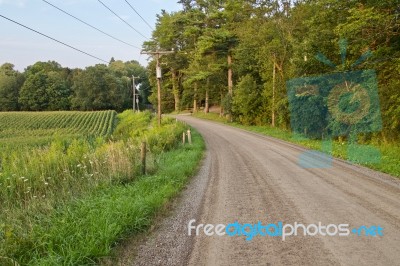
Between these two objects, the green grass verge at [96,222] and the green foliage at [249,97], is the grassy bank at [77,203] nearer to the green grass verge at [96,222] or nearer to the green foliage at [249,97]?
the green grass verge at [96,222]

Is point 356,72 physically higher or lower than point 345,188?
higher

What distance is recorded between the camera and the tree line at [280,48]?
→ 1407cm

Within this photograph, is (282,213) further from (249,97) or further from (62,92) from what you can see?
(62,92)

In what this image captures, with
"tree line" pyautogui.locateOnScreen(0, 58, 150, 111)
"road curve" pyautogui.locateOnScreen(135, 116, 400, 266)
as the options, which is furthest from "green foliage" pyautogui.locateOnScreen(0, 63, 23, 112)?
"road curve" pyautogui.locateOnScreen(135, 116, 400, 266)

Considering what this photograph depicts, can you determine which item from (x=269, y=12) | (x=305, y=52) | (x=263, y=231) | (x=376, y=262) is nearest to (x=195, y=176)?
(x=263, y=231)

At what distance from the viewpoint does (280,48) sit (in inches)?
1049

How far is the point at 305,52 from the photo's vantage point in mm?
19453

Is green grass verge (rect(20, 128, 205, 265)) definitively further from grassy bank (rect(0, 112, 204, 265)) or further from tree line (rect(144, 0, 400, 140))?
tree line (rect(144, 0, 400, 140))

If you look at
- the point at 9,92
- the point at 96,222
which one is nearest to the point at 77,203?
the point at 96,222

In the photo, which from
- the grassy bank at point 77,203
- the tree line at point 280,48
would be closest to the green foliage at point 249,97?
the tree line at point 280,48

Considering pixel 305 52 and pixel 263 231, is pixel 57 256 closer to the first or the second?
pixel 263 231

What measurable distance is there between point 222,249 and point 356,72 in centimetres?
1480

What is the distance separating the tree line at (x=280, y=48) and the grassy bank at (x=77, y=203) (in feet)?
31.6

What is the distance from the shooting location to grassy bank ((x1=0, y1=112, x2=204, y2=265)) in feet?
14.8
